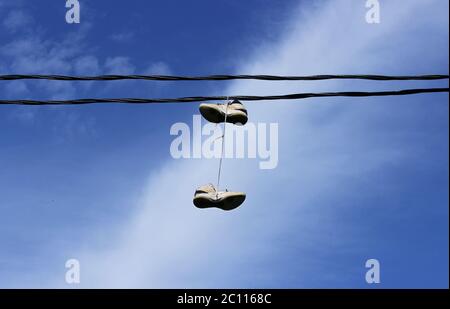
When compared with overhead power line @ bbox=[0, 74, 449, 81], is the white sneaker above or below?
below

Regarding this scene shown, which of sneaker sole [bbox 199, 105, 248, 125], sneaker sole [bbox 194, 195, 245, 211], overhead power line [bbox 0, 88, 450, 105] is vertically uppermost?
sneaker sole [bbox 199, 105, 248, 125]

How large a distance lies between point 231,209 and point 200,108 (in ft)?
3.11

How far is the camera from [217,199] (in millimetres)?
7418

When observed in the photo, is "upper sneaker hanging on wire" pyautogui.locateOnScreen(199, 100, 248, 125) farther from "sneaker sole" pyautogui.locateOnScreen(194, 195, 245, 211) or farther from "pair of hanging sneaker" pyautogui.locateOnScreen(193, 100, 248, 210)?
"sneaker sole" pyautogui.locateOnScreen(194, 195, 245, 211)

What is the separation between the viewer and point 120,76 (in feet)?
21.2

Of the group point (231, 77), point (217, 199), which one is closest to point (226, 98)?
point (231, 77)

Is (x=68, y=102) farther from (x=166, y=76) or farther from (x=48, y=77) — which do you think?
(x=166, y=76)

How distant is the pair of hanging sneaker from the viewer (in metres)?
7.32

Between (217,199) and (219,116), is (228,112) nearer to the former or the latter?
(219,116)

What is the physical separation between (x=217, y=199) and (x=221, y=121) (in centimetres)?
67

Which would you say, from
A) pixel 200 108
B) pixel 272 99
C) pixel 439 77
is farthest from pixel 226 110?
pixel 439 77

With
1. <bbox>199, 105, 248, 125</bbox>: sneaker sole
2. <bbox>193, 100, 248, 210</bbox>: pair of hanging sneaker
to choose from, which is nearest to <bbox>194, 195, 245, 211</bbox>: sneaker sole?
<bbox>193, 100, 248, 210</bbox>: pair of hanging sneaker

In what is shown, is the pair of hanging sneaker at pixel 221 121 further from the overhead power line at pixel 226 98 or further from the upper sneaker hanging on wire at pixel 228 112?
the overhead power line at pixel 226 98
